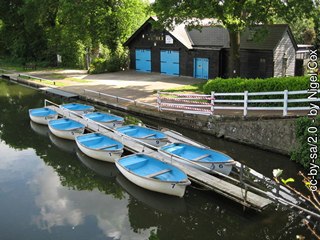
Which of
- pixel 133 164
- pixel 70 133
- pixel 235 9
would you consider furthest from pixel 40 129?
pixel 235 9

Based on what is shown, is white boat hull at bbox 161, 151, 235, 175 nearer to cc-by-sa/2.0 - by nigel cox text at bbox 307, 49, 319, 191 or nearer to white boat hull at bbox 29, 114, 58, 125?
cc-by-sa/2.0 - by nigel cox text at bbox 307, 49, 319, 191

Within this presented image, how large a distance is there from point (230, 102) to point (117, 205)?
356 inches

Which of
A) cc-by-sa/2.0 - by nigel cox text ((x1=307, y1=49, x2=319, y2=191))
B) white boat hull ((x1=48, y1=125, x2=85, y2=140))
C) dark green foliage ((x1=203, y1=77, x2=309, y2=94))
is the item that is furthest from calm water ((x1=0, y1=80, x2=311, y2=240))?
dark green foliage ((x1=203, y1=77, x2=309, y2=94))

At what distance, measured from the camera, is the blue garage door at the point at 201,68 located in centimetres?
2994

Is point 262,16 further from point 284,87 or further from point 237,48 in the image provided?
point 284,87

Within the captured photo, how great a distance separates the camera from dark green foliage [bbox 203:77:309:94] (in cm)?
1585

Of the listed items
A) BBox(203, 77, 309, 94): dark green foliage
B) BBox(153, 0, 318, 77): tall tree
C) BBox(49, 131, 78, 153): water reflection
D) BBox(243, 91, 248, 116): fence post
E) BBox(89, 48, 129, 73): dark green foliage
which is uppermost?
BBox(153, 0, 318, 77): tall tree

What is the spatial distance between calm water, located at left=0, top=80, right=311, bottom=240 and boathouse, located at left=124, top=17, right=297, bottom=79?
12.2 metres

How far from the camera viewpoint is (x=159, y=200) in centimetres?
1162

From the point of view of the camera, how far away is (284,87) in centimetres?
1625

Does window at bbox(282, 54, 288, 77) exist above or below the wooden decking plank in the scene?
above

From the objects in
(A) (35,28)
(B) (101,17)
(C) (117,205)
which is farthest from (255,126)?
(A) (35,28)

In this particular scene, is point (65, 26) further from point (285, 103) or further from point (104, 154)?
point (285, 103)

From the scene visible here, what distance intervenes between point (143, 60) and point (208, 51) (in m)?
9.36
